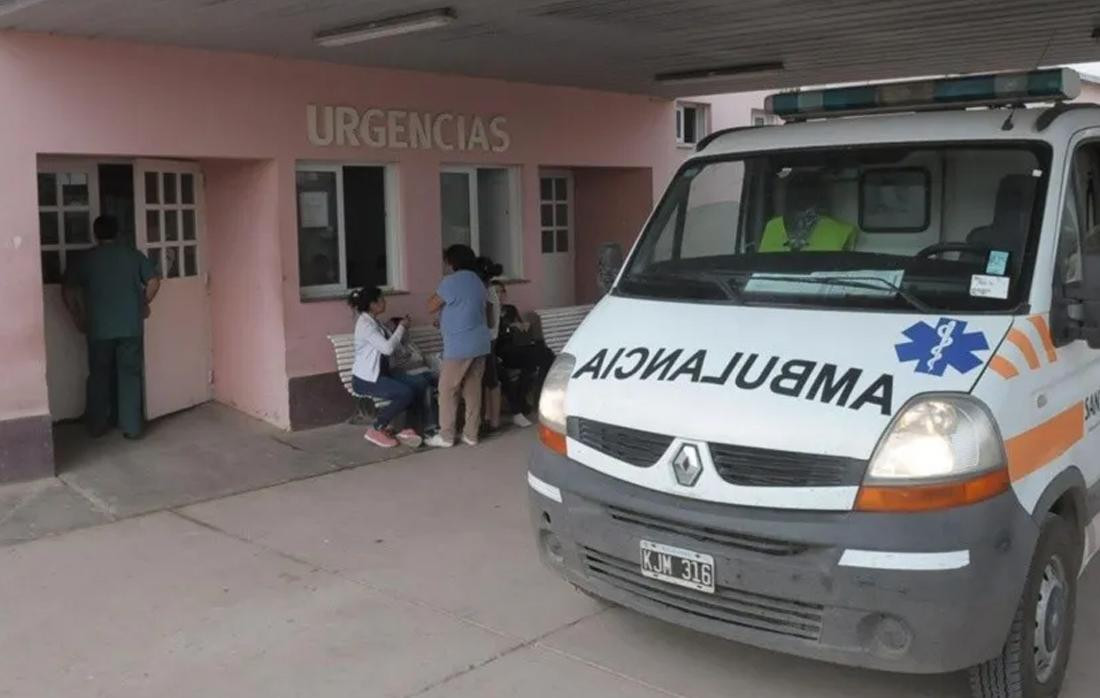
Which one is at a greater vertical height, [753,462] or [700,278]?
[700,278]

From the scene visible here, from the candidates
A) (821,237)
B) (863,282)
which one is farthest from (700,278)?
(863,282)

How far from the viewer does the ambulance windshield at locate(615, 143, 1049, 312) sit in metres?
4.07

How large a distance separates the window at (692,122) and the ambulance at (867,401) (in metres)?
8.39

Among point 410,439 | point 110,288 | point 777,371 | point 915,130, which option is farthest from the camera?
point 410,439

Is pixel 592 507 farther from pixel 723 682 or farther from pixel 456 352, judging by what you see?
pixel 456 352

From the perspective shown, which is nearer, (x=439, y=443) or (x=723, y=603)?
(x=723, y=603)

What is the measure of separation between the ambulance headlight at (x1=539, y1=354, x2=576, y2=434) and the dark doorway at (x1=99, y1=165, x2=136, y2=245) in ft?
16.3

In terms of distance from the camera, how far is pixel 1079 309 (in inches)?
155

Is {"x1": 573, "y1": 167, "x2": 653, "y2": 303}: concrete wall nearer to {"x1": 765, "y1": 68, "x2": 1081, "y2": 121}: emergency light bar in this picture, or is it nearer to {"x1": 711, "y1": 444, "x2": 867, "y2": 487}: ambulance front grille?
{"x1": 765, "y1": 68, "x2": 1081, "y2": 121}: emergency light bar

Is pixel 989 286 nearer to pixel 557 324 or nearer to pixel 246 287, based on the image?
pixel 246 287

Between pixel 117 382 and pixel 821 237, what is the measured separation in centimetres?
550

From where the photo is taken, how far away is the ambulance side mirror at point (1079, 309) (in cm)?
381

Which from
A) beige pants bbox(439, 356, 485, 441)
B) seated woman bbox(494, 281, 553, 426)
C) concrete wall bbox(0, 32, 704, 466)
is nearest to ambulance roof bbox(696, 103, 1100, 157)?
beige pants bbox(439, 356, 485, 441)

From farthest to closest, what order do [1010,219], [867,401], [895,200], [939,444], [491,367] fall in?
[491,367]
[895,200]
[1010,219]
[867,401]
[939,444]
